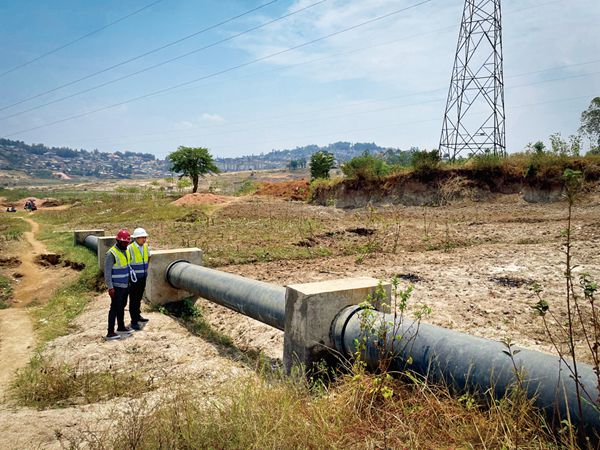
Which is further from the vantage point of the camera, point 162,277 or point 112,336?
point 162,277

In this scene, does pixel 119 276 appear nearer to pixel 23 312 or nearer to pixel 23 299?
pixel 23 312

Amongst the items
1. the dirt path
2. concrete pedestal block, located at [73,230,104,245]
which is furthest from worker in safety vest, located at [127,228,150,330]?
concrete pedestal block, located at [73,230,104,245]

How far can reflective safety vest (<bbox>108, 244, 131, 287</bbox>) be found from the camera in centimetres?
741

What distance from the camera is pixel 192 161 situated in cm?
5169

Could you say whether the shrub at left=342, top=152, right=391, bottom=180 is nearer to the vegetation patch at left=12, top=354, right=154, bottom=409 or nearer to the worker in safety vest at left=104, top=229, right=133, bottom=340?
the worker in safety vest at left=104, top=229, right=133, bottom=340

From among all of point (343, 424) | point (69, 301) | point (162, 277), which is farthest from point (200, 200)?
point (343, 424)

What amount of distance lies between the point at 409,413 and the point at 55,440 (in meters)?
2.79

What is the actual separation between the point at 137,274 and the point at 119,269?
1.25 ft

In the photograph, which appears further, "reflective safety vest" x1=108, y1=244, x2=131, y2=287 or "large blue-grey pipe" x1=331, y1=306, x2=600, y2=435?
"reflective safety vest" x1=108, y1=244, x2=131, y2=287

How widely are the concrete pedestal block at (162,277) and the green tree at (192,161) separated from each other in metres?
44.2

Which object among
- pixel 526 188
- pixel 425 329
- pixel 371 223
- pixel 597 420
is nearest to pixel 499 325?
pixel 425 329

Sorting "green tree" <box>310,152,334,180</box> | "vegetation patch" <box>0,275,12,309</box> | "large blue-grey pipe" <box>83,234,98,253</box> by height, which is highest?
"green tree" <box>310,152,334,180</box>

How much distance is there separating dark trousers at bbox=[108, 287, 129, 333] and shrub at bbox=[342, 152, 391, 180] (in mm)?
24474

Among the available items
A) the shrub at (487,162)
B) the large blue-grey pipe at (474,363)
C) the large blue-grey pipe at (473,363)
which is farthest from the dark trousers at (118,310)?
the shrub at (487,162)
